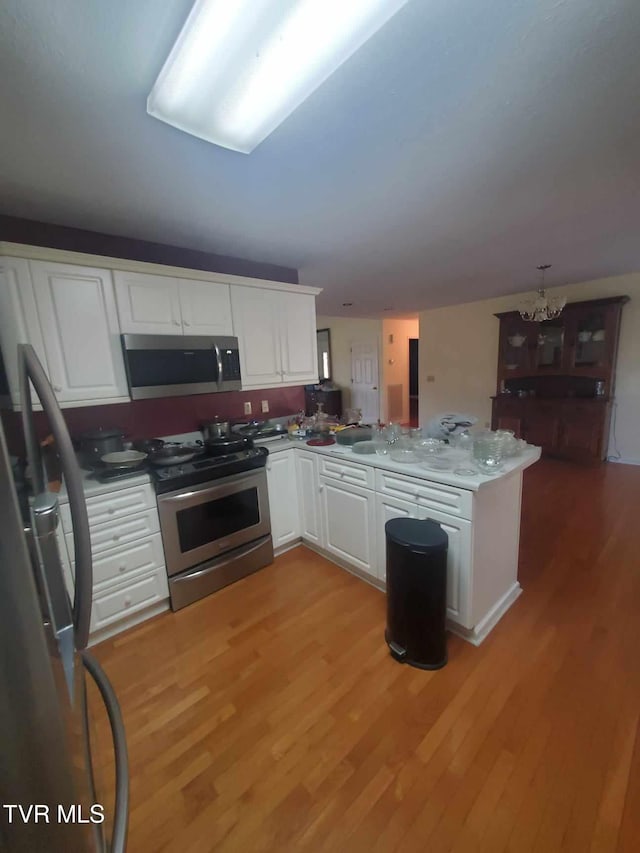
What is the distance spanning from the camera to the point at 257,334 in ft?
9.19

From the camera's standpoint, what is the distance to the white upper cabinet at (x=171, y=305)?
7.20 feet

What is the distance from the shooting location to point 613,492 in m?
3.58

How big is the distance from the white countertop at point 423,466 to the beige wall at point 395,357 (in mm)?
4807

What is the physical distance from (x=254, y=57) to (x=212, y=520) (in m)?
2.20

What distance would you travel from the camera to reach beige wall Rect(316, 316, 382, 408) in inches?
284

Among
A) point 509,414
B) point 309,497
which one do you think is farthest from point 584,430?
point 309,497

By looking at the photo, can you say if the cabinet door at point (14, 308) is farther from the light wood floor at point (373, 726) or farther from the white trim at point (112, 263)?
the light wood floor at point (373, 726)

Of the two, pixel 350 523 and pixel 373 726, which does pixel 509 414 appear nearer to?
pixel 350 523

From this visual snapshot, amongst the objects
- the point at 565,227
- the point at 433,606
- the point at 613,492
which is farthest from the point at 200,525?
the point at 613,492

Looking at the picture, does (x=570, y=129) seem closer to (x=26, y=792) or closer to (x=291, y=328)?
(x=291, y=328)

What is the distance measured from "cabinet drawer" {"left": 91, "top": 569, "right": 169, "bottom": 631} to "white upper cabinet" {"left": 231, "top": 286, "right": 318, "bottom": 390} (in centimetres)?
152

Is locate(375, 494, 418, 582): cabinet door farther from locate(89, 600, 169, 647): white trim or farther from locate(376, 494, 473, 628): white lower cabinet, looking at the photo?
locate(89, 600, 169, 647): white trim

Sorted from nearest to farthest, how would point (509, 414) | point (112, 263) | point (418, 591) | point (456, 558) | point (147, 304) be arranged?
1. point (418, 591)
2. point (456, 558)
3. point (112, 263)
4. point (147, 304)
5. point (509, 414)

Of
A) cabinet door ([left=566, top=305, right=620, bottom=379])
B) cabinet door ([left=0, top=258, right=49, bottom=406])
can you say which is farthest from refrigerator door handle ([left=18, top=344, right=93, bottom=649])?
cabinet door ([left=566, top=305, right=620, bottom=379])
